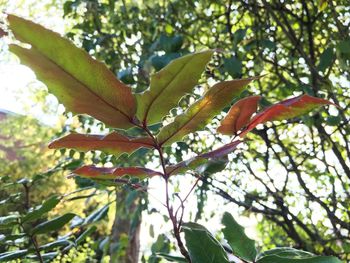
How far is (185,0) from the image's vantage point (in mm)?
2023

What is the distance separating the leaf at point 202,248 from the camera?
1.74 feet

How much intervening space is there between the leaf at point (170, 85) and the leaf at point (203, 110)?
0.08 ft

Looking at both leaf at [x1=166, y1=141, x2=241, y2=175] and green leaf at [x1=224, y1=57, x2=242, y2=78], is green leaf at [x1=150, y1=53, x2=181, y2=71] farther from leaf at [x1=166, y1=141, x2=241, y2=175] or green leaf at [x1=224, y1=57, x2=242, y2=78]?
leaf at [x1=166, y1=141, x2=241, y2=175]

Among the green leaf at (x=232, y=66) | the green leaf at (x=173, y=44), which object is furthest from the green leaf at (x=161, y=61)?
the green leaf at (x=232, y=66)

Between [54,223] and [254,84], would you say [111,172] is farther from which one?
[254,84]

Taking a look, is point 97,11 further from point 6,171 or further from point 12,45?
point 6,171

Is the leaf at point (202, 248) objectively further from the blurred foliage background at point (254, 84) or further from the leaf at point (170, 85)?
the blurred foliage background at point (254, 84)

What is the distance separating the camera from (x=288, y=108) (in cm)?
50

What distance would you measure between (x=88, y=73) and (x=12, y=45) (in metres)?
0.08

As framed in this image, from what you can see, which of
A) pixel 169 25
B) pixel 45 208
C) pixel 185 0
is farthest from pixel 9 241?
pixel 185 0

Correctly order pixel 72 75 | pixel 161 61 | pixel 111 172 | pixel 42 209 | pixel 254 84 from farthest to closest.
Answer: pixel 254 84
pixel 161 61
pixel 42 209
pixel 111 172
pixel 72 75

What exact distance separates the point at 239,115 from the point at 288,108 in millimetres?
59

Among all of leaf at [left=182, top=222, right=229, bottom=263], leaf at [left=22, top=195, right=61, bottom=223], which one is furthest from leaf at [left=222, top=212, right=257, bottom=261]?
leaf at [left=22, top=195, right=61, bottom=223]

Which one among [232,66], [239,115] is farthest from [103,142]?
[232,66]
